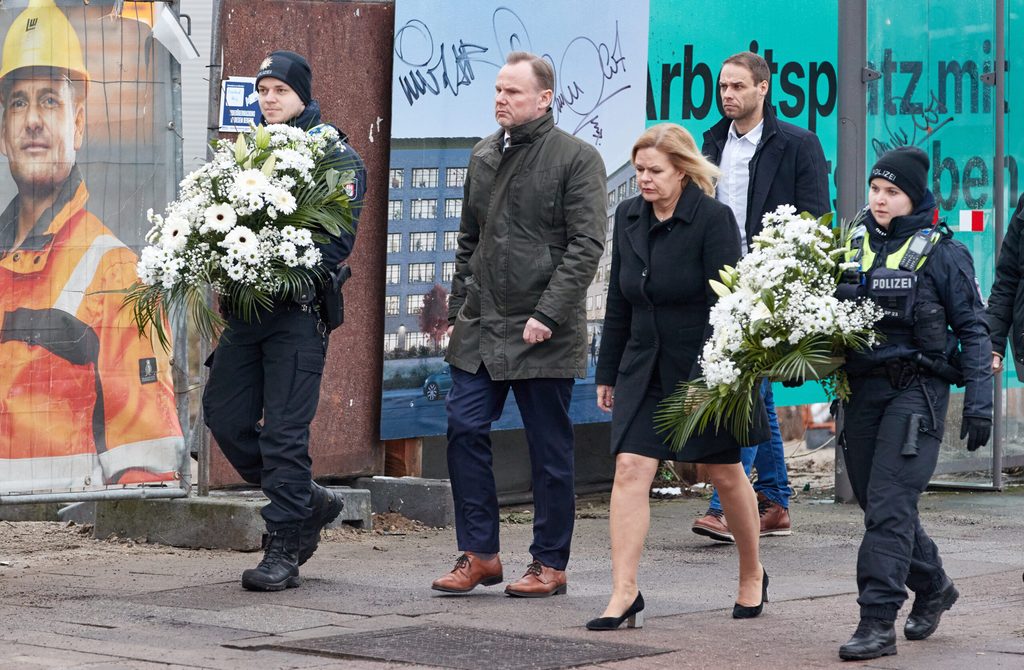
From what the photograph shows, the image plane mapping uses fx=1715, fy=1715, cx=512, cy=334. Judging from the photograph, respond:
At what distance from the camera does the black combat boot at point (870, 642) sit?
546 centimetres

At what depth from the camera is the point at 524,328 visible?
6656mm

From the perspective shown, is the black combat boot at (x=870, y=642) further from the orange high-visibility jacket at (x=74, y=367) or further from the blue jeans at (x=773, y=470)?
the orange high-visibility jacket at (x=74, y=367)

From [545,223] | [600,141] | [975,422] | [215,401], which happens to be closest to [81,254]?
[215,401]

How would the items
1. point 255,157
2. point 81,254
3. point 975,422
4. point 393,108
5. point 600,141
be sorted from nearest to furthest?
point 975,422 < point 255,157 < point 81,254 < point 393,108 < point 600,141

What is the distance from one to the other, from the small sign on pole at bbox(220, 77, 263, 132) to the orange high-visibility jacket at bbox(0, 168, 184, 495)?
2.57 ft

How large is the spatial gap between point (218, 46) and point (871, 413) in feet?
12.3

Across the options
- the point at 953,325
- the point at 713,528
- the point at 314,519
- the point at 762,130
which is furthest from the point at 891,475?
the point at 762,130

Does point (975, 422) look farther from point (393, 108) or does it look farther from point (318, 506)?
point (393, 108)

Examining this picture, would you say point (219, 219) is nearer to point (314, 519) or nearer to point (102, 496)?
point (314, 519)

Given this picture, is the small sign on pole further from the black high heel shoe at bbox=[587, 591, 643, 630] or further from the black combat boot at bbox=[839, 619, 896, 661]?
the black combat boot at bbox=[839, 619, 896, 661]

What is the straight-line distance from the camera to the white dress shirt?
7.90m

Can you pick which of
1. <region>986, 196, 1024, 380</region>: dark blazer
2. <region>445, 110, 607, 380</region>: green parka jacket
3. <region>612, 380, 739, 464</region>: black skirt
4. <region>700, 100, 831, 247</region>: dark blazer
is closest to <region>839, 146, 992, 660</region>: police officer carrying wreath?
<region>612, 380, 739, 464</region>: black skirt

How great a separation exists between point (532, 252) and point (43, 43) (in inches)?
92.9

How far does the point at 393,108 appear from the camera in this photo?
859cm
